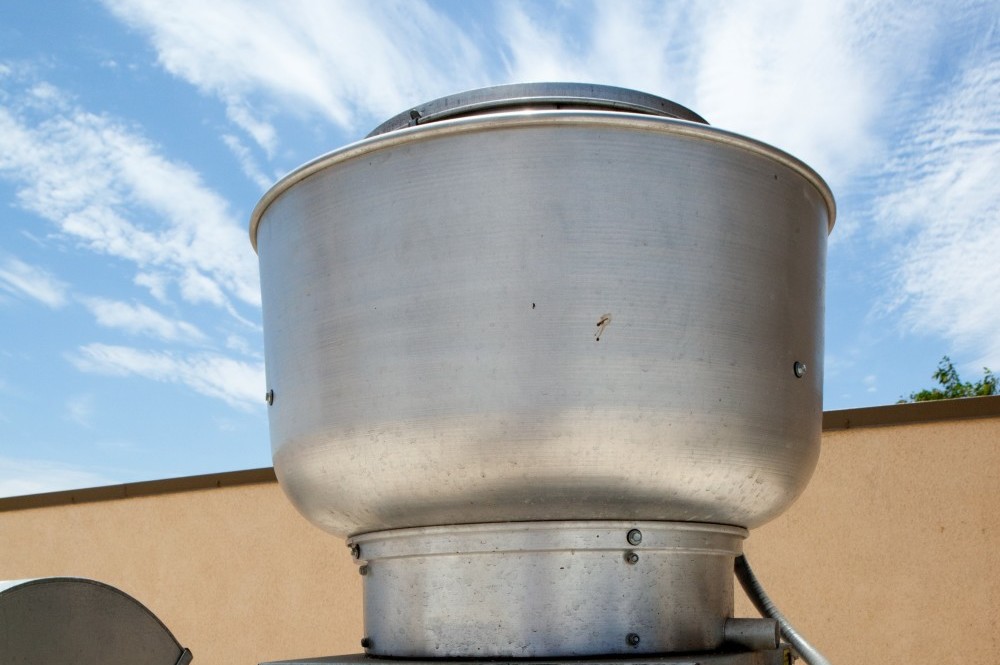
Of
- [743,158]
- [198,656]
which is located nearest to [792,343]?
[743,158]

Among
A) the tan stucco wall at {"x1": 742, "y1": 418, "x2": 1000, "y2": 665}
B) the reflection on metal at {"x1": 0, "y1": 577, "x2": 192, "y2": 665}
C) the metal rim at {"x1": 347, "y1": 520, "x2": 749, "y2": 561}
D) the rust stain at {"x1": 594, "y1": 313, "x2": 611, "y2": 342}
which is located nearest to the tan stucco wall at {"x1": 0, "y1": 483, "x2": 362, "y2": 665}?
the tan stucco wall at {"x1": 742, "y1": 418, "x2": 1000, "y2": 665}

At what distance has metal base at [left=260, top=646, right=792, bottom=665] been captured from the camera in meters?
1.32

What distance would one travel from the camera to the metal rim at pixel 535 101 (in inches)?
63.6

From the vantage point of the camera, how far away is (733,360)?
141cm

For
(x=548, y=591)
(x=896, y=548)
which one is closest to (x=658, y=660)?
(x=548, y=591)

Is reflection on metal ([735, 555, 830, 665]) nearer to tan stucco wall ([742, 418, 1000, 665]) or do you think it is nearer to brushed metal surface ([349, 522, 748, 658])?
brushed metal surface ([349, 522, 748, 658])

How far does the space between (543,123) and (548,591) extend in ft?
2.26

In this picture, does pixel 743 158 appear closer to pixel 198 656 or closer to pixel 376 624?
pixel 376 624

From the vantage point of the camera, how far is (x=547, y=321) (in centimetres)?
132

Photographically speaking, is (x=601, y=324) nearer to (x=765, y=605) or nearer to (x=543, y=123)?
(x=543, y=123)

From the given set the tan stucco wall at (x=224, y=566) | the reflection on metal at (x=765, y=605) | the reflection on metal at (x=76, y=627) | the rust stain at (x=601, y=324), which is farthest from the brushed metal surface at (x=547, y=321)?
the tan stucco wall at (x=224, y=566)

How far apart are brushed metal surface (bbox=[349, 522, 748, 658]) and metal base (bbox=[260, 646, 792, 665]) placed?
0.02 meters

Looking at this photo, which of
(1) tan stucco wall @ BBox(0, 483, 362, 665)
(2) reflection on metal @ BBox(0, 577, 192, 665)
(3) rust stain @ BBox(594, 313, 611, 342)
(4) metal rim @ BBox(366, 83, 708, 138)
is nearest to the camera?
(3) rust stain @ BBox(594, 313, 611, 342)

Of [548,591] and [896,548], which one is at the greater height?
[548,591]
